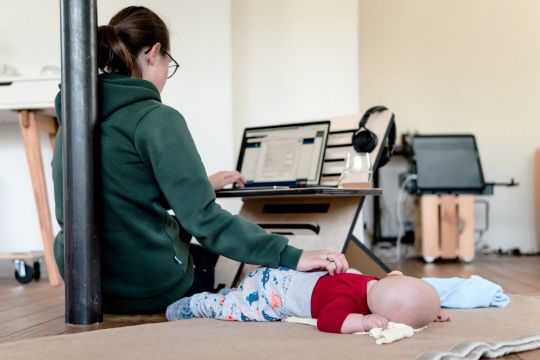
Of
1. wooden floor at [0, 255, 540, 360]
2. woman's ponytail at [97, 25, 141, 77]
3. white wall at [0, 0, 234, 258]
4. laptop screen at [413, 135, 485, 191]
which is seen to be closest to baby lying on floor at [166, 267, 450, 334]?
wooden floor at [0, 255, 540, 360]

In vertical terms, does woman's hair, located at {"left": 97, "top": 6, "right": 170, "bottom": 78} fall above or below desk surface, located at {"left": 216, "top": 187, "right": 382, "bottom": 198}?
above

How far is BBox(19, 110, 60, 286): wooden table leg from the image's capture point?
285cm

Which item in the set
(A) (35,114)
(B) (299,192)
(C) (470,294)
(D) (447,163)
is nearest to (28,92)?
(A) (35,114)

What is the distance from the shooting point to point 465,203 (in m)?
4.32

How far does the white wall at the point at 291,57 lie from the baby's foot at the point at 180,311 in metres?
1.82

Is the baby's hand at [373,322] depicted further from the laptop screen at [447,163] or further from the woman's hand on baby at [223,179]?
the laptop screen at [447,163]

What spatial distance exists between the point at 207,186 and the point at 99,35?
0.49 m

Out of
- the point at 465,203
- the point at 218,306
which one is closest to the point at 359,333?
the point at 218,306

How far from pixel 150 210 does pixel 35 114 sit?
155cm

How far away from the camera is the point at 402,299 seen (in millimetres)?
1306

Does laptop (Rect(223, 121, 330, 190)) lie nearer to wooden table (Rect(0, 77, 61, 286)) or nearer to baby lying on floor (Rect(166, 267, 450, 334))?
baby lying on floor (Rect(166, 267, 450, 334))

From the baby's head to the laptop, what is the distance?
1.00 m

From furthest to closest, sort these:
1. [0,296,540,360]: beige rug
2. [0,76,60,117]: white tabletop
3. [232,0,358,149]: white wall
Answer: [232,0,358,149]: white wall
[0,76,60,117]: white tabletop
[0,296,540,360]: beige rug

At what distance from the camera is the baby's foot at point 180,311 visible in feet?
5.34
